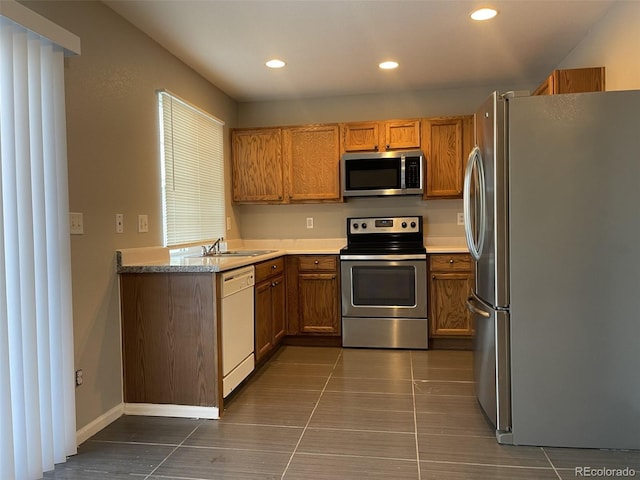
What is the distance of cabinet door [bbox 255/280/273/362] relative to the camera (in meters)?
3.35

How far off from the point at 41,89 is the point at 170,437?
186 cm

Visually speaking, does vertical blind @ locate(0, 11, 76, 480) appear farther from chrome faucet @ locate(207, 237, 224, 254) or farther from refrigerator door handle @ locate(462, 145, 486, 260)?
refrigerator door handle @ locate(462, 145, 486, 260)

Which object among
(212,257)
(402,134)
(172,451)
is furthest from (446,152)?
(172,451)

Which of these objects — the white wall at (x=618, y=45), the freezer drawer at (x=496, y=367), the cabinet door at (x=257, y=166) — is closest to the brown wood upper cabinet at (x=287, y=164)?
the cabinet door at (x=257, y=166)

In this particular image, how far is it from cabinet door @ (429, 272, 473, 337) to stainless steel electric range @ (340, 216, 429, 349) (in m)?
0.08

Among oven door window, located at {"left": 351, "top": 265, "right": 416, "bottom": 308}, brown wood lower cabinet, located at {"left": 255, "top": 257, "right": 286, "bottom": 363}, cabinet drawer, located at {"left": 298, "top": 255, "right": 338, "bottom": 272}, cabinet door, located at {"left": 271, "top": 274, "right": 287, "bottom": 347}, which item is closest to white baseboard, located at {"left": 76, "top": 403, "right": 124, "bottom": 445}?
brown wood lower cabinet, located at {"left": 255, "top": 257, "right": 286, "bottom": 363}

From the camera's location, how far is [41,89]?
81.2 inches

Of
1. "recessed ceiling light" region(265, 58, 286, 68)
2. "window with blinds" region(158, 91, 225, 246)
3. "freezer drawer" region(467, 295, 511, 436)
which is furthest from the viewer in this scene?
"recessed ceiling light" region(265, 58, 286, 68)

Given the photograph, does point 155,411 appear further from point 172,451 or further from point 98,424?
point 172,451

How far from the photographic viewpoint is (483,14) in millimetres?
2777

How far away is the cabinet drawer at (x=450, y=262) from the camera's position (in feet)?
12.8

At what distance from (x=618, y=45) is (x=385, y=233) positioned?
2.37m

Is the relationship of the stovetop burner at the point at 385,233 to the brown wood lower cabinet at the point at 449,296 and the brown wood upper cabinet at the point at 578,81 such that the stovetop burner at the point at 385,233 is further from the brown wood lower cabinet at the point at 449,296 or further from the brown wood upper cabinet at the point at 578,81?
the brown wood upper cabinet at the point at 578,81

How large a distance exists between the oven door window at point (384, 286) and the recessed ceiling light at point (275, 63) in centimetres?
183
